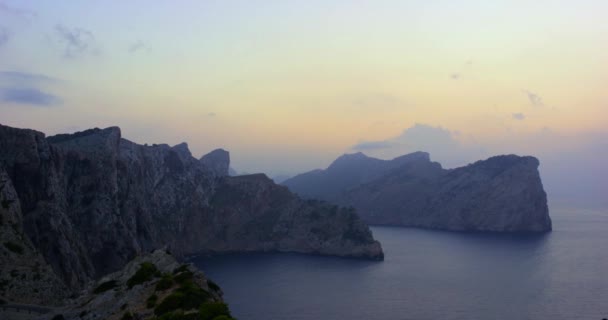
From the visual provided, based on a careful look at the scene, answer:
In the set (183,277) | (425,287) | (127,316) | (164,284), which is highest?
(183,277)

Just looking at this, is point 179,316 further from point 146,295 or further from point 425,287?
point 425,287

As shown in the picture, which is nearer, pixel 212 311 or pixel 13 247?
pixel 212 311

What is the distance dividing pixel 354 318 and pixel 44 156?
74099 mm

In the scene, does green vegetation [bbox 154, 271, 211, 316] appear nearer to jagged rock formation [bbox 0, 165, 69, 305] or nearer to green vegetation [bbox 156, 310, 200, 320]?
green vegetation [bbox 156, 310, 200, 320]

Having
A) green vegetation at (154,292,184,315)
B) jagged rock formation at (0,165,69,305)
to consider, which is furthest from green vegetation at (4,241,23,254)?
green vegetation at (154,292,184,315)

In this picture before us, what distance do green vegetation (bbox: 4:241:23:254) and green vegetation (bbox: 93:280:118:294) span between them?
4449 cm

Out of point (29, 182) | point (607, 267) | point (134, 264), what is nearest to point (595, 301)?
point (607, 267)

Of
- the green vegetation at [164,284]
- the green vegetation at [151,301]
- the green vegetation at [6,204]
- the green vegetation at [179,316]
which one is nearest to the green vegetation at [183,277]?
the green vegetation at [164,284]

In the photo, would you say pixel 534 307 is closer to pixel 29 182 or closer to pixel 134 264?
pixel 134 264

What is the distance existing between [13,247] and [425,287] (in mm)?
94079

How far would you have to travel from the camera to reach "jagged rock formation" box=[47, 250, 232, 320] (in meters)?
35.8

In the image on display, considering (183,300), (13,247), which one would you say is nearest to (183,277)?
(183,300)

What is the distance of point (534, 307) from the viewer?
392 ft

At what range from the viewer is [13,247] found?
88.7 metres
